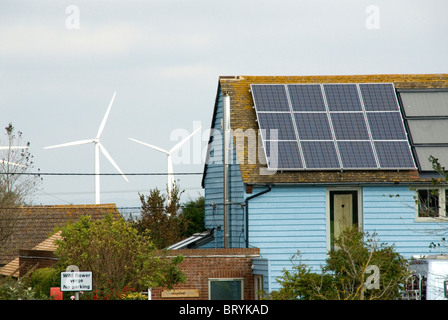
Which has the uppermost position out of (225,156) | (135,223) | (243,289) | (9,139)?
(9,139)

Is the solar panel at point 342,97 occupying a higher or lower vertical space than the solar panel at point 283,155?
higher

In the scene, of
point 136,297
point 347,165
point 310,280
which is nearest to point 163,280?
point 136,297

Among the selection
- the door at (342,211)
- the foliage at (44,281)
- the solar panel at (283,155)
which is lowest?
the foliage at (44,281)

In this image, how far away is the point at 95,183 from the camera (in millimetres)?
40406

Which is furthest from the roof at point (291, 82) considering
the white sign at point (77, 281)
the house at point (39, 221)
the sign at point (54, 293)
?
the house at point (39, 221)

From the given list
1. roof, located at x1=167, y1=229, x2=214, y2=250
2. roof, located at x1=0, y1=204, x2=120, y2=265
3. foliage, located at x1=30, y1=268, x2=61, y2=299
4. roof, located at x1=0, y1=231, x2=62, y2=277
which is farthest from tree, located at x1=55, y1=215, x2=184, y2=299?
roof, located at x1=0, y1=204, x2=120, y2=265

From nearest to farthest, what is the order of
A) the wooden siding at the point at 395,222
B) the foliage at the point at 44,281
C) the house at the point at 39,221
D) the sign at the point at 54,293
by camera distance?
the sign at the point at 54,293 < the foliage at the point at 44,281 < the wooden siding at the point at 395,222 < the house at the point at 39,221

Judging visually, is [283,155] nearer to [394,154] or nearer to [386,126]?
[394,154]

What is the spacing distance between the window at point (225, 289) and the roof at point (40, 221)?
614 inches

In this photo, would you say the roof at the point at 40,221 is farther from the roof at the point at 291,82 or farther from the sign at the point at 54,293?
the sign at the point at 54,293

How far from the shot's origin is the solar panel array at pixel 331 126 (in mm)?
23859

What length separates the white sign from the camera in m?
14.8

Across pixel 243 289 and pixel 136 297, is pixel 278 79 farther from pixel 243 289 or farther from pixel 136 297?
pixel 136 297
